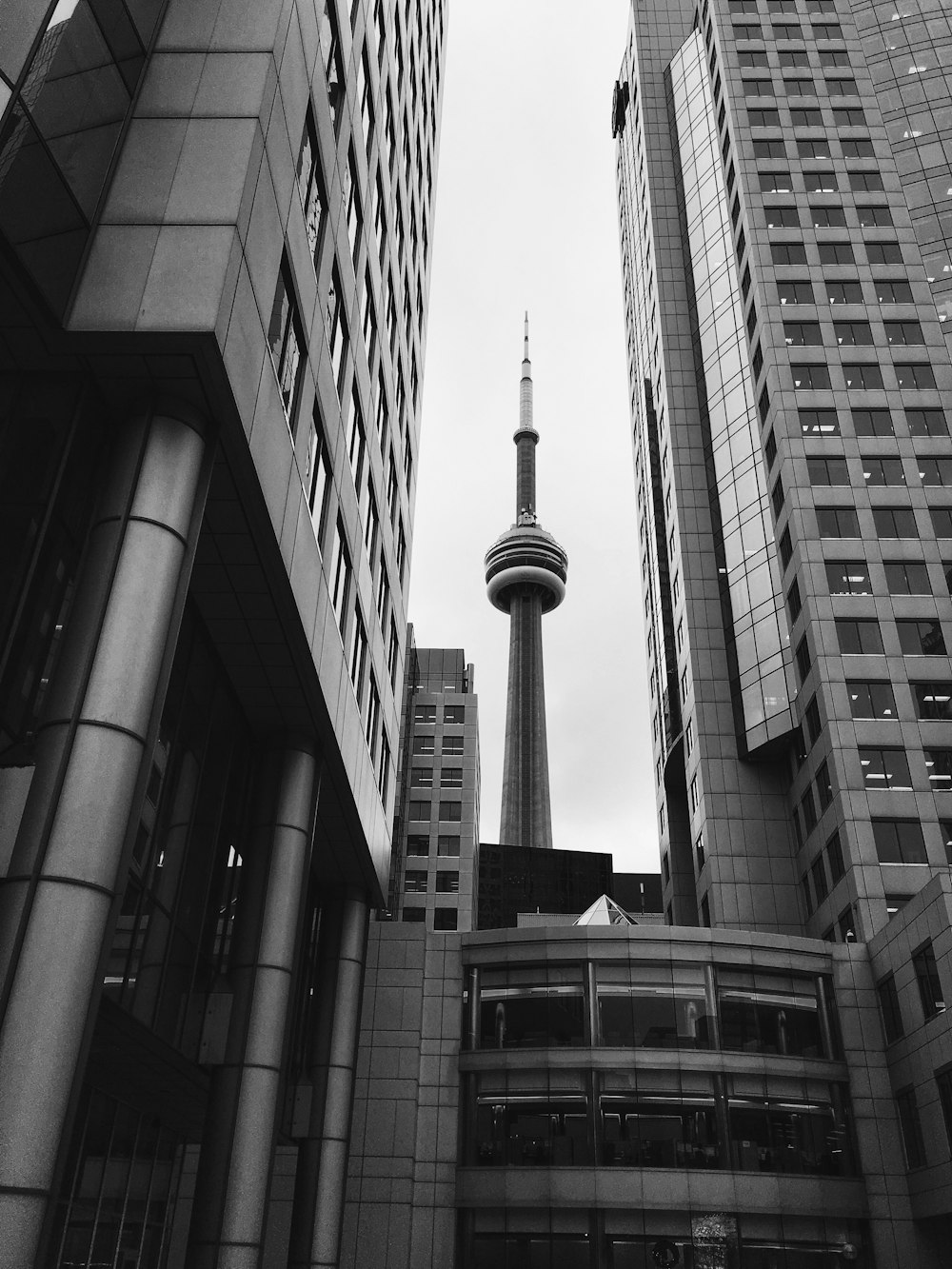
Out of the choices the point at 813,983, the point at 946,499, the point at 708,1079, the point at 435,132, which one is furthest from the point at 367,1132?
the point at 435,132

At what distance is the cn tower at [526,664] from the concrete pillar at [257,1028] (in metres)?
124

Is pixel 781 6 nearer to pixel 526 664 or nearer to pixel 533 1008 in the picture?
pixel 533 1008

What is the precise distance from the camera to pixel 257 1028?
2183 cm

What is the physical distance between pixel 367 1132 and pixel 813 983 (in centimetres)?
1697

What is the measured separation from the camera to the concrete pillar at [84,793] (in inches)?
450

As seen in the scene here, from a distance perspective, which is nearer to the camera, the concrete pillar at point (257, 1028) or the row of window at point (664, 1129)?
the concrete pillar at point (257, 1028)

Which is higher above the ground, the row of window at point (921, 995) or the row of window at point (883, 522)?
the row of window at point (883, 522)

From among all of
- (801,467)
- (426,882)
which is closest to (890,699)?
(801,467)

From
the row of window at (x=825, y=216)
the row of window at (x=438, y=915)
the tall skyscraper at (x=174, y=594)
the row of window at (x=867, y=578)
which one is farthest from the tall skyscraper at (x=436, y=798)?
the tall skyscraper at (x=174, y=594)

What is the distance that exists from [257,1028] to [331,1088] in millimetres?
10952

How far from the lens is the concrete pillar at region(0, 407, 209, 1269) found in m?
11.4

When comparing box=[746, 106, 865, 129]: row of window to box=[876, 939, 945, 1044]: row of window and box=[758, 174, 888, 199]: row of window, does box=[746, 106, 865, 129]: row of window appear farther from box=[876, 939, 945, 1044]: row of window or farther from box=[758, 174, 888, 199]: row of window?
box=[876, 939, 945, 1044]: row of window

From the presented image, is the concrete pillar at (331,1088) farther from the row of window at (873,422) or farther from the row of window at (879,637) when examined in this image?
the row of window at (873,422)

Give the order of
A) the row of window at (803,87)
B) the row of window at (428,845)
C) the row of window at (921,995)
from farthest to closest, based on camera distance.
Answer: the row of window at (428,845) → the row of window at (803,87) → the row of window at (921,995)
